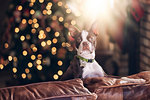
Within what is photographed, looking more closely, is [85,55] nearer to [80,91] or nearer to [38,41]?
[80,91]

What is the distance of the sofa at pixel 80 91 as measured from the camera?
916 mm

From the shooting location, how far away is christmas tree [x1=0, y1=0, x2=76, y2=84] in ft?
5.71

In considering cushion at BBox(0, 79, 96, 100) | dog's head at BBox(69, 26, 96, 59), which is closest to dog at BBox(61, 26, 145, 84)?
dog's head at BBox(69, 26, 96, 59)

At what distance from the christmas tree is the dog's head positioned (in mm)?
429

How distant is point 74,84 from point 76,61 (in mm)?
312

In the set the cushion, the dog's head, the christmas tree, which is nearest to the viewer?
the cushion

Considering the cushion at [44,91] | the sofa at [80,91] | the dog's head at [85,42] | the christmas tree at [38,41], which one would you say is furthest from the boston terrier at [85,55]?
the christmas tree at [38,41]

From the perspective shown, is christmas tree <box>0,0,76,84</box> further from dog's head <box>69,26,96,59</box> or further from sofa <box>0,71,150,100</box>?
sofa <box>0,71,150,100</box>

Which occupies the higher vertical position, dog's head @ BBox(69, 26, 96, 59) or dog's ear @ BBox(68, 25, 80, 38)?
dog's ear @ BBox(68, 25, 80, 38)

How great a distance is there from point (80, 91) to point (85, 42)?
36cm

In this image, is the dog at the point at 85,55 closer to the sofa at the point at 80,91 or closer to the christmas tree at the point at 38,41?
the sofa at the point at 80,91

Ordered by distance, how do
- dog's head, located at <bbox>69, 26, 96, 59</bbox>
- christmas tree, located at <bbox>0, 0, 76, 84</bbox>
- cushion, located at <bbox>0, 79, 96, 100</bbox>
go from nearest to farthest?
cushion, located at <bbox>0, 79, 96, 100</bbox>, dog's head, located at <bbox>69, 26, 96, 59</bbox>, christmas tree, located at <bbox>0, 0, 76, 84</bbox>

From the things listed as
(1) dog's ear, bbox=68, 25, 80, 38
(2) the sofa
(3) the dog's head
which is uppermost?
(1) dog's ear, bbox=68, 25, 80, 38

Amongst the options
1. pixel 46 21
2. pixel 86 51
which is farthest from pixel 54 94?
pixel 46 21
